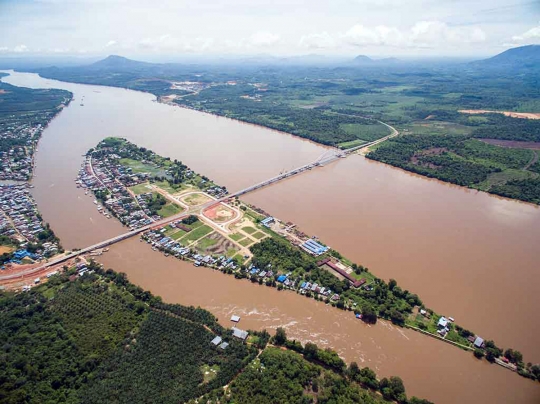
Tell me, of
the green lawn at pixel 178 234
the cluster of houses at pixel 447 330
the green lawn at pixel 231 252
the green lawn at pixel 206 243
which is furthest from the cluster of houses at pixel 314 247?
the green lawn at pixel 178 234

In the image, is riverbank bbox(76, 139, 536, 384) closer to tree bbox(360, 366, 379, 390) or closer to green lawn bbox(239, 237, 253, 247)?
green lawn bbox(239, 237, 253, 247)

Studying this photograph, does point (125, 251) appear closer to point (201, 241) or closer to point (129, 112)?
point (201, 241)

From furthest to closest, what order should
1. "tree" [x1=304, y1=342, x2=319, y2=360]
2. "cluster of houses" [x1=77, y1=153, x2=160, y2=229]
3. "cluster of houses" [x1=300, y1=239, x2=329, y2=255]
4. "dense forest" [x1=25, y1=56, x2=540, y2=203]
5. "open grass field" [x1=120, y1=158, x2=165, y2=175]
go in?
"dense forest" [x1=25, y1=56, x2=540, y2=203] < "open grass field" [x1=120, y1=158, x2=165, y2=175] < "cluster of houses" [x1=77, y1=153, x2=160, y2=229] < "cluster of houses" [x1=300, y1=239, x2=329, y2=255] < "tree" [x1=304, y1=342, x2=319, y2=360]

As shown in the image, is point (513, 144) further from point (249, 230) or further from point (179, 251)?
point (179, 251)

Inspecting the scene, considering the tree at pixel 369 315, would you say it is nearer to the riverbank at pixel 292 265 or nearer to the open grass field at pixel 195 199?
the riverbank at pixel 292 265

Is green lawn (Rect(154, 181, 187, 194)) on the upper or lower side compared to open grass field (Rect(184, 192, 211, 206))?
upper

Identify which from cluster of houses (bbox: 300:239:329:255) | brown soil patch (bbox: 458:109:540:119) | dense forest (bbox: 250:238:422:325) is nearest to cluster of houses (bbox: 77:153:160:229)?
dense forest (bbox: 250:238:422:325)

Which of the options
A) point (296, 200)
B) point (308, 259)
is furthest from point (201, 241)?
point (296, 200)
